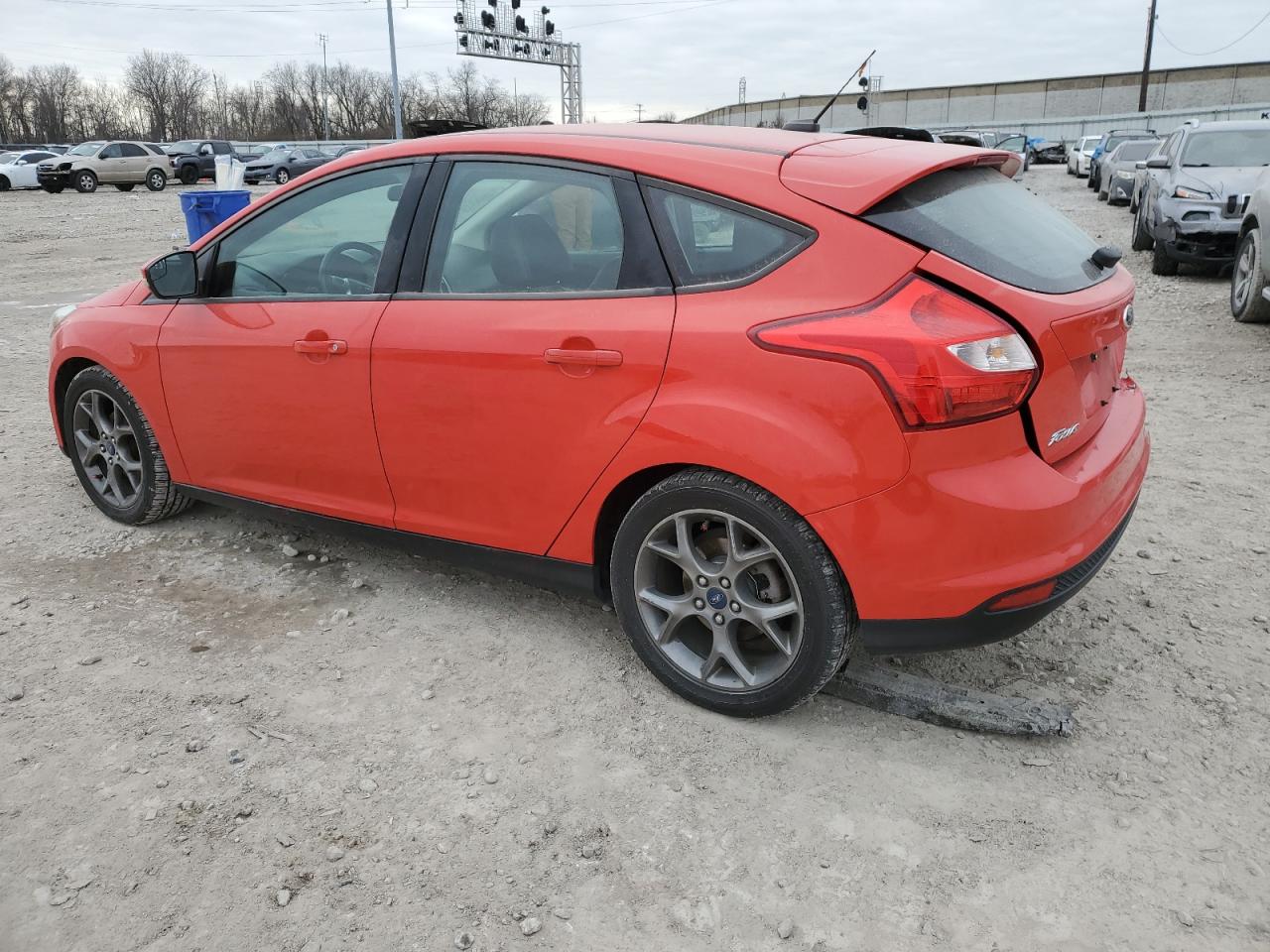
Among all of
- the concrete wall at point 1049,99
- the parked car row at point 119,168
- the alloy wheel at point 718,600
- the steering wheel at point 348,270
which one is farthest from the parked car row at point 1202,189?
the concrete wall at point 1049,99

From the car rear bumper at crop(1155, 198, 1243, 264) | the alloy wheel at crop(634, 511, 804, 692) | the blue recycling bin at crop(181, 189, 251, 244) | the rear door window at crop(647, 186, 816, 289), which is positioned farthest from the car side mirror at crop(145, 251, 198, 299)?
the car rear bumper at crop(1155, 198, 1243, 264)

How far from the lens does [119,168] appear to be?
3175 cm

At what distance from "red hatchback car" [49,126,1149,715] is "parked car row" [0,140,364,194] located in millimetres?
28901

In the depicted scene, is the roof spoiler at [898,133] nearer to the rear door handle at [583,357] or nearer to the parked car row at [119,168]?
the rear door handle at [583,357]

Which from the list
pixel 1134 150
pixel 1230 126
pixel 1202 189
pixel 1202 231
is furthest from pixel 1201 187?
pixel 1134 150

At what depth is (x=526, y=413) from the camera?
3.00 m

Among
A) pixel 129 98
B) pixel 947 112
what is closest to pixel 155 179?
pixel 947 112

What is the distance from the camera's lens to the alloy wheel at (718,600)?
276 centimetres

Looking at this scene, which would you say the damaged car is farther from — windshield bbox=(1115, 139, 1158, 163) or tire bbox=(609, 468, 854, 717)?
windshield bbox=(1115, 139, 1158, 163)

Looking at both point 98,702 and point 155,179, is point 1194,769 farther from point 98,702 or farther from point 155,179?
point 155,179

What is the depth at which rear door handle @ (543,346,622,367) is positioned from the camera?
2.79 meters

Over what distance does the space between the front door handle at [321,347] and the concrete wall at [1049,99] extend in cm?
6282

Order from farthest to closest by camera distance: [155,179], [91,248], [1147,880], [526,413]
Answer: [155,179], [91,248], [526,413], [1147,880]

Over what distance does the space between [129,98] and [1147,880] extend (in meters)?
113
